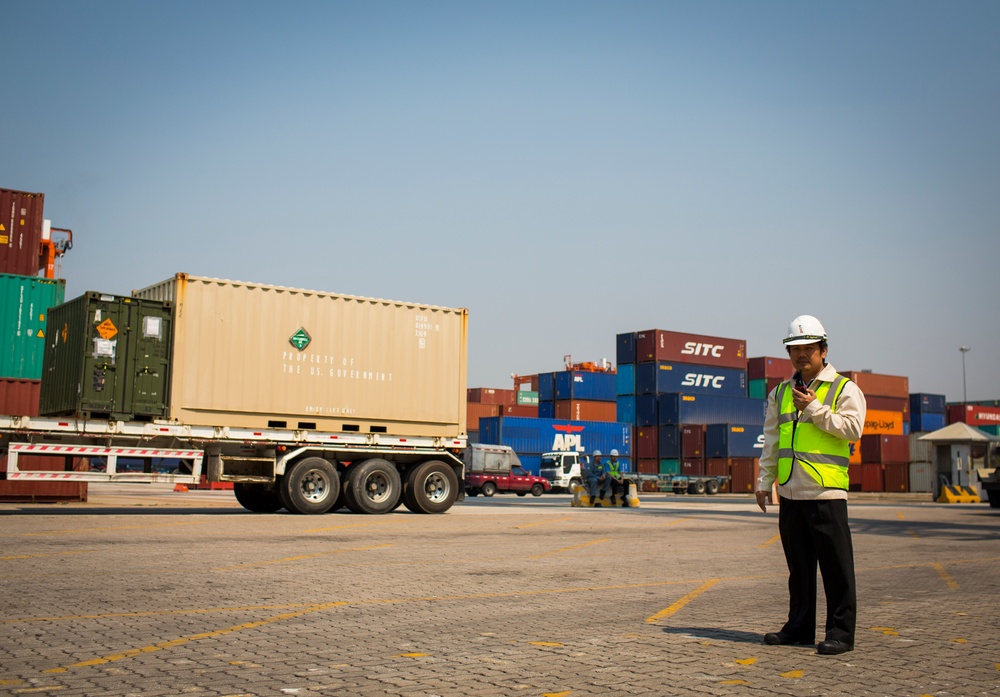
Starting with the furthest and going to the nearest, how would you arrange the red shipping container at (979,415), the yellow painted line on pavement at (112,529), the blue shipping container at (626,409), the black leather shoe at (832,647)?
the red shipping container at (979,415) < the blue shipping container at (626,409) < the yellow painted line on pavement at (112,529) < the black leather shoe at (832,647)

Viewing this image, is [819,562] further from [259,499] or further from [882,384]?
[882,384]

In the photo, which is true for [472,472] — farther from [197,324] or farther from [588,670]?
[588,670]

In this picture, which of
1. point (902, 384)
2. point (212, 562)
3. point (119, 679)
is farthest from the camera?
point (902, 384)

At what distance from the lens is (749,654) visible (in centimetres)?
523

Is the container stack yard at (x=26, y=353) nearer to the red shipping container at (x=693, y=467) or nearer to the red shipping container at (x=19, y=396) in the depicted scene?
the red shipping container at (x=19, y=396)

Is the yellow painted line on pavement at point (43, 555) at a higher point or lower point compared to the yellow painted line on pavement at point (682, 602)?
lower

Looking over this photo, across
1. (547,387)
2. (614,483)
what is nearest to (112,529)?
(614,483)

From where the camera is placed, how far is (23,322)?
814 inches

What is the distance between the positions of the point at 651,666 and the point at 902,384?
63319 millimetres

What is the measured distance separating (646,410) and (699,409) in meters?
3.03

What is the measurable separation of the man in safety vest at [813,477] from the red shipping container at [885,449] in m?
51.2

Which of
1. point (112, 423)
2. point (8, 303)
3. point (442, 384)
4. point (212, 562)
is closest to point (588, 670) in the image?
point (212, 562)

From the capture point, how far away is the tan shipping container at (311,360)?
1781 centimetres

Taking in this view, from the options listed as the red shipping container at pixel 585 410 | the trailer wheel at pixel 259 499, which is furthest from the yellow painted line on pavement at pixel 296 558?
the red shipping container at pixel 585 410
